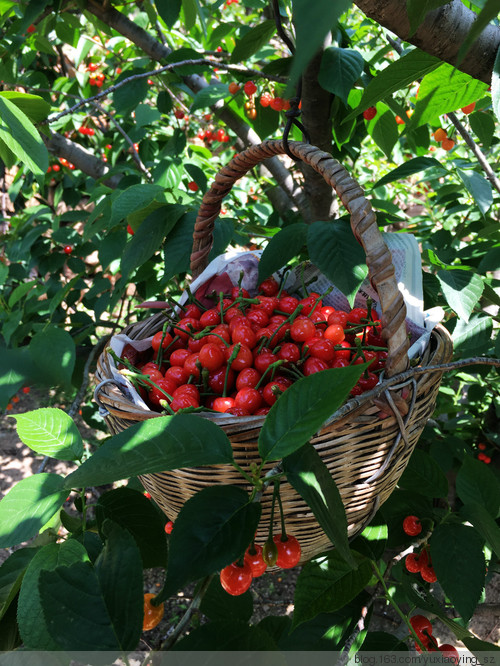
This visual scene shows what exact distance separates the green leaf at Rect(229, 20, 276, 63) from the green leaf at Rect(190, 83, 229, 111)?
0.37 ft

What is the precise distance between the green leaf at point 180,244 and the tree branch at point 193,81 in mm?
433

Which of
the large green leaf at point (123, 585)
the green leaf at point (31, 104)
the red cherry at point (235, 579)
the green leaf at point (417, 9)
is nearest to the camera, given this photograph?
the green leaf at point (417, 9)

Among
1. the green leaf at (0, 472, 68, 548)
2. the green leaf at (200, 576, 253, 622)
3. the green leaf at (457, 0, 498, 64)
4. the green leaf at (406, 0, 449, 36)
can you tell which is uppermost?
the green leaf at (406, 0, 449, 36)

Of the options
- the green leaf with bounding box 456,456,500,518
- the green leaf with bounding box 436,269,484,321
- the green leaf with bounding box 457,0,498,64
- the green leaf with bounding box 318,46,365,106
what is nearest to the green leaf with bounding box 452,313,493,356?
the green leaf with bounding box 436,269,484,321

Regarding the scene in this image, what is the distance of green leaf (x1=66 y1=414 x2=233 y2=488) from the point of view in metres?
0.44

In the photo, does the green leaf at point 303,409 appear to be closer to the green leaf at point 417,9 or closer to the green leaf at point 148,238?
the green leaf at point 417,9

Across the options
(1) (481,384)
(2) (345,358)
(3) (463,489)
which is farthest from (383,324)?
(1) (481,384)

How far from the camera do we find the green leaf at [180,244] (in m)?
1.15

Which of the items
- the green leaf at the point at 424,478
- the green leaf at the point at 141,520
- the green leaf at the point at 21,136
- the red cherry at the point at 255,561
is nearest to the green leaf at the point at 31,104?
the green leaf at the point at 21,136

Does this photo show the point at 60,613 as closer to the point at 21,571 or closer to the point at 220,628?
the point at 220,628

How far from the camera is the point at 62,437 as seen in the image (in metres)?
0.67

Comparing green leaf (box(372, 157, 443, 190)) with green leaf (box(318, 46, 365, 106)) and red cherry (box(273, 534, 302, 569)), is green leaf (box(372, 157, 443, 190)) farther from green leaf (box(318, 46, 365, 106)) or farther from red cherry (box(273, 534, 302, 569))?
red cherry (box(273, 534, 302, 569))

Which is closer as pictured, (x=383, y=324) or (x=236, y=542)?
(x=236, y=542)

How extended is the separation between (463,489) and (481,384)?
1.01 metres
